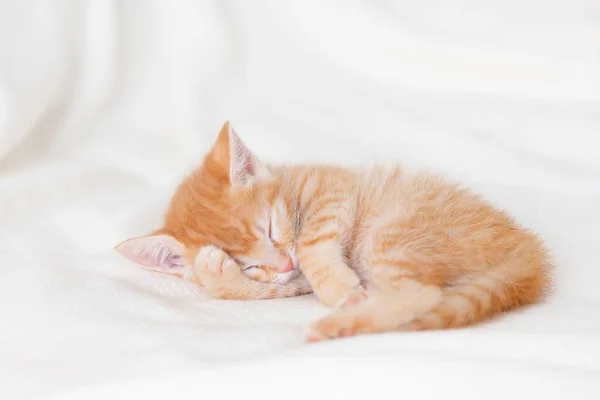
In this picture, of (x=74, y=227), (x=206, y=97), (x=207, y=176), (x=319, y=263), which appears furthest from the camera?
(x=206, y=97)

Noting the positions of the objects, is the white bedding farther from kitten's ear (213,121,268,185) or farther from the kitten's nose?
kitten's ear (213,121,268,185)

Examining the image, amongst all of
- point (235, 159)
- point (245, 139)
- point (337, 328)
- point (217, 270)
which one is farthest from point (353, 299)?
point (245, 139)

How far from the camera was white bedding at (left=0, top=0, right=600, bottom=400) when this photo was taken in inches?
59.0

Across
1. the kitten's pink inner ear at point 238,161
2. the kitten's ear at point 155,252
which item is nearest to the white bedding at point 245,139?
the kitten's ear at point 155,252

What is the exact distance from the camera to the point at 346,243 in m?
1.96

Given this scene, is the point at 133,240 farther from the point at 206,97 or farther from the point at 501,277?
the point at 206,97

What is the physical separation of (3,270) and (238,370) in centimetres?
87

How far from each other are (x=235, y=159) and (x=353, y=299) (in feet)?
1.60

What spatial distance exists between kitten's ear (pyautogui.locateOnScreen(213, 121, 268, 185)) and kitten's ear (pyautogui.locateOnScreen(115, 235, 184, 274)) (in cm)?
22

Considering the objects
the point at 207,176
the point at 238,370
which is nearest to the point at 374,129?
the point at 207,176

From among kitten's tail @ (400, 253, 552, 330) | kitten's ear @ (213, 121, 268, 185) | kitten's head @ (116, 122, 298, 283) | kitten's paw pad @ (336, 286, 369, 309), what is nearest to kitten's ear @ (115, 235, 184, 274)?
kitten's head @ (116, 122, 298, 283)

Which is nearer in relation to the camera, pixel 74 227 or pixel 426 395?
pixel 426 395

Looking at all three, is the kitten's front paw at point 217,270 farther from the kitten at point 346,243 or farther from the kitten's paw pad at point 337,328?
the kitten's paw pad at point 337,328

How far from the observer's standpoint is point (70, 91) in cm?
306
